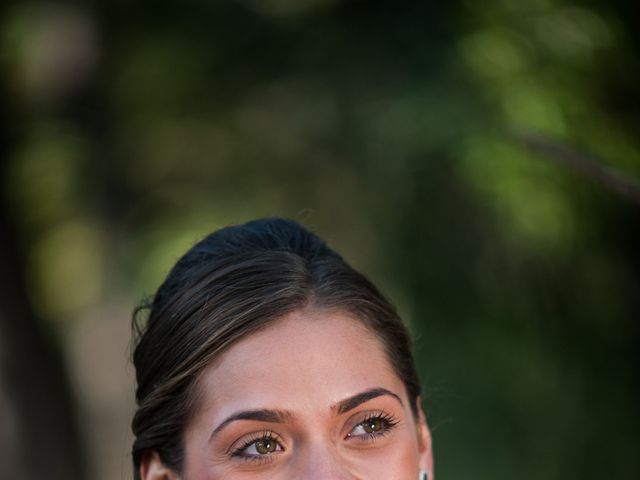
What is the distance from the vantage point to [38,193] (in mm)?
7094

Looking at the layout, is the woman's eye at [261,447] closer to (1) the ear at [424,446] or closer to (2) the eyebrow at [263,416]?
(2) the eyebrow at [263,416]

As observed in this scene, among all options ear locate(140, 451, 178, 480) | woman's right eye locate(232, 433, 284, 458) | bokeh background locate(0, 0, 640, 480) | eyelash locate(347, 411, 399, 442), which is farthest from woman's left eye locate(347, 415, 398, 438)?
bokeh background locate(0, 0, 640, 480)

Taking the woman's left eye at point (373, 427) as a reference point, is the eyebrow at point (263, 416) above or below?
above

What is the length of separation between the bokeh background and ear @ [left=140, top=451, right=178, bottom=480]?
1359mm

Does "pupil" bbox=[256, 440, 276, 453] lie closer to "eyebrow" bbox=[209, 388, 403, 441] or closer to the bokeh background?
"eyebrow" bbox=[209, 388, 403, 441]

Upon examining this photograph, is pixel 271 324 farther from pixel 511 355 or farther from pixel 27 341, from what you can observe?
pixel 27 341

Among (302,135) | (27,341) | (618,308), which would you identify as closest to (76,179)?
(27,341)

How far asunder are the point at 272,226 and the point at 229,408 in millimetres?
610

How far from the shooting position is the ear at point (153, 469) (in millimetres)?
2846

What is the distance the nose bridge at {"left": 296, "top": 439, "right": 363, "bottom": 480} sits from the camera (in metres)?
2.54

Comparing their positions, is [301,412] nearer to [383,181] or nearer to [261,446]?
[261,446]

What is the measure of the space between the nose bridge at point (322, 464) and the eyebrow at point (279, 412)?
8 centimetres

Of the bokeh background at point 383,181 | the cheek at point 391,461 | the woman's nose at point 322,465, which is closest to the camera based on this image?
the woman's nose at point 322,465

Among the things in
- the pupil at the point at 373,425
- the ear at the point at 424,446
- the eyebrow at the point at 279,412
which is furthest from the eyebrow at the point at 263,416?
the ear at the point at 424,446
